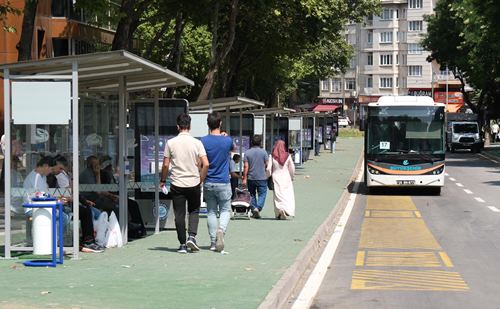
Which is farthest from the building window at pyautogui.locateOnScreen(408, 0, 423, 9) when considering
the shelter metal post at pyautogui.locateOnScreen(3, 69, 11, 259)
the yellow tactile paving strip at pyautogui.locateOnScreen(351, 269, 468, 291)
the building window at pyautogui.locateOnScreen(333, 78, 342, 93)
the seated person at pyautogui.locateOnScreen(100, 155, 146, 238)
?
the shelter metal post at pyautogui.locateOnScreen(3, 69, 11, 259)

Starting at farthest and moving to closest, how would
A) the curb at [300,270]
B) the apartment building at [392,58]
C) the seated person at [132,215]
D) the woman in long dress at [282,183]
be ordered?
1. the apartment building at [392,58]
2. the woman in long dress at [282,183]
3. the seated person at [132,215]
4. the curb at [300,270]

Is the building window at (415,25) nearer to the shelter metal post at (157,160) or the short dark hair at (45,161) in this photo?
the shelter metal post at (157,160)

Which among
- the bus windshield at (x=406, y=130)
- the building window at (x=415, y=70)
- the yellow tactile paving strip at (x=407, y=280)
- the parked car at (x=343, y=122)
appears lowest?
the yellow tactile paving strip at (x=407, y=280)

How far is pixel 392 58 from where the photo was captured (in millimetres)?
132250

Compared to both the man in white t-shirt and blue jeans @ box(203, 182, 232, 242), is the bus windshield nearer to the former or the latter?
blue jeans @ box(203, 182, 232, 242)

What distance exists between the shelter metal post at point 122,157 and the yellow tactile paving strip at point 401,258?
352 cm

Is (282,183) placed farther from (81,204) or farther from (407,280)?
(407,280)

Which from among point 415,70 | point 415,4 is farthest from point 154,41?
point 415,70

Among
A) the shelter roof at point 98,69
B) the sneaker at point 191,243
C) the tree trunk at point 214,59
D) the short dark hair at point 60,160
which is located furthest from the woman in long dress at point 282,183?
the tree trunk at point 214,59

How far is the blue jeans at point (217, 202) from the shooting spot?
1384 cm

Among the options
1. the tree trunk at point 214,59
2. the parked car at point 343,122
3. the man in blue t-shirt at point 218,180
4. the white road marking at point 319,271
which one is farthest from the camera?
the parked car at point 343,122

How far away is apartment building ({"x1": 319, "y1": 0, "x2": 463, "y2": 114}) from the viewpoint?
12875 cm

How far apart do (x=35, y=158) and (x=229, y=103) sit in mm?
10586

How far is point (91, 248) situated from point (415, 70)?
119m
